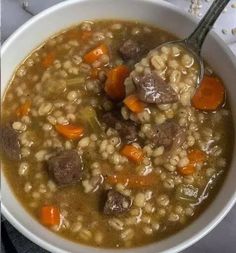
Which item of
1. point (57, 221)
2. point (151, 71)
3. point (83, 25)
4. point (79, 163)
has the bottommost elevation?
point (57, 221)

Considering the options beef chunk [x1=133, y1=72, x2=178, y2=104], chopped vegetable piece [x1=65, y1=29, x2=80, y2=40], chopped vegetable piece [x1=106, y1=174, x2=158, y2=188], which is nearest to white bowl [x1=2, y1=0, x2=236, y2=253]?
chopped vegetable piece [x1=65, y1=29, x2=80, y2=40]

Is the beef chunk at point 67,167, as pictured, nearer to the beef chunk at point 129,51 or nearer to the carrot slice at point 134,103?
the carrot slice at point 134,103

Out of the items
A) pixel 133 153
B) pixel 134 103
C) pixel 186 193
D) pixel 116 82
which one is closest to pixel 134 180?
pixel 133 153

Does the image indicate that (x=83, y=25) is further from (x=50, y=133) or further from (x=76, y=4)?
(x=50, y=133)

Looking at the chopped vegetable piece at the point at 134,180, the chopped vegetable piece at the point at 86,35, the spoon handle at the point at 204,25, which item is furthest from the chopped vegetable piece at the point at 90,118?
the spoon handle at the point at 204,25

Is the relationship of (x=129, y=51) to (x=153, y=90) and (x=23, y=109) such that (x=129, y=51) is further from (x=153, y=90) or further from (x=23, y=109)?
(x=23, y=109)

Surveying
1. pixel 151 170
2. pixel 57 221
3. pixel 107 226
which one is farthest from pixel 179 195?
pixel 57 221

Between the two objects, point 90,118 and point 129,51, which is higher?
point 129,51
